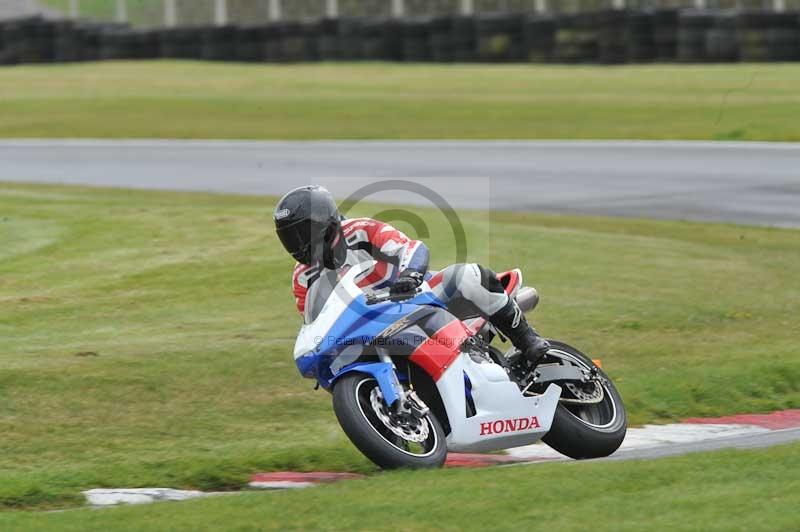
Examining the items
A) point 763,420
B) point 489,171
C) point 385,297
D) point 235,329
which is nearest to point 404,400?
point 385,297

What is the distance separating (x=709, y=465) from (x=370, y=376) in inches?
71.8

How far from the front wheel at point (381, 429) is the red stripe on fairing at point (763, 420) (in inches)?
103

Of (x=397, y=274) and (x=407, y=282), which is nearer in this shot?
(x=407, y=282)

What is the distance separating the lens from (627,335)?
11805mm

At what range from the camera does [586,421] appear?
822 centimetres

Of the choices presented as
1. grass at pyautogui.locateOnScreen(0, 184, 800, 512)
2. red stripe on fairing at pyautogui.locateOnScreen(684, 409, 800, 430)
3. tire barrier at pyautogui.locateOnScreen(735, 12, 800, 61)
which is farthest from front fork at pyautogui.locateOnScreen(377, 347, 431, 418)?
tire barrier at pyautogui.locateOnScreen(735, 12, 800, 61)

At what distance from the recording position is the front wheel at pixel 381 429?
7.18m

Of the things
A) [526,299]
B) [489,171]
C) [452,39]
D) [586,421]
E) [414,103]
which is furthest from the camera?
[452,39]

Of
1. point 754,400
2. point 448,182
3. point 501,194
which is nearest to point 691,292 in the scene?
point 754,400

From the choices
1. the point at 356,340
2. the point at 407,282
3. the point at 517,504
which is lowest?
the point at 517,504

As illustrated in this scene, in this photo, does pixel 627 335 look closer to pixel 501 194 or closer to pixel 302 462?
pixel 302 462

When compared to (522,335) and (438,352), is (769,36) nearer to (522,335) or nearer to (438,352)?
(522,335)

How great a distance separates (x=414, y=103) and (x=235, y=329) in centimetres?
2162

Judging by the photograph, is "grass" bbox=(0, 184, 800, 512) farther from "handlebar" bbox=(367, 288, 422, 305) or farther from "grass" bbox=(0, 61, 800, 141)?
"grass" bbox=(0, 61, 800, 141)
